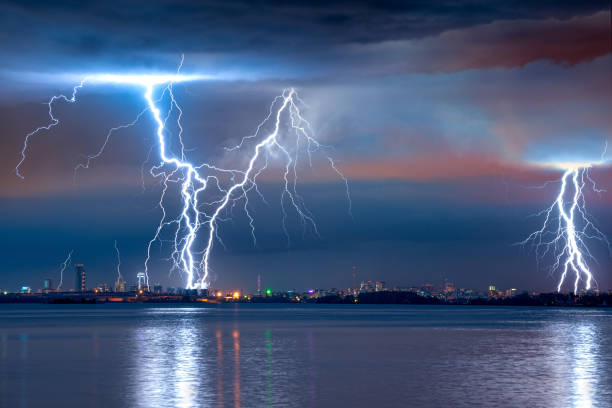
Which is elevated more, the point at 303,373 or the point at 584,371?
the point at 303,373

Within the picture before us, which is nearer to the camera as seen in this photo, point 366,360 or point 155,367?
point 155,367

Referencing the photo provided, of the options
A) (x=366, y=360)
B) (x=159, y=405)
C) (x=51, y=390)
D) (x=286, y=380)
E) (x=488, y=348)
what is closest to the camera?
(x=159, y=405)

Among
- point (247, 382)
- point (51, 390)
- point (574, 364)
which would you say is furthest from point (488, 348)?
point (51, 390)

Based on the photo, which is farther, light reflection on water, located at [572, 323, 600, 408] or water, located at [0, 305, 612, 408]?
light reflection on water, located at [572, 323, 600, 408]

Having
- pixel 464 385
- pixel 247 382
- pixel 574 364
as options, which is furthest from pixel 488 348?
pixel 247 382

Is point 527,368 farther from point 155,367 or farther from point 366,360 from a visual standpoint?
point 155,367

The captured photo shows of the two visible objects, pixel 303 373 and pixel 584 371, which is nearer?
pixel 303 373

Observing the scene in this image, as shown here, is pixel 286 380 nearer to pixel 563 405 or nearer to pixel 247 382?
pixel 247 382

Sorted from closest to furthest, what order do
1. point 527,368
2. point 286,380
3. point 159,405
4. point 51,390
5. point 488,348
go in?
point 159,405 < point 51,390 < point 286,380 < point 527,368 < point 488,348

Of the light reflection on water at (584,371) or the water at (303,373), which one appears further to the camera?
the light reflection on water at (584,371)
